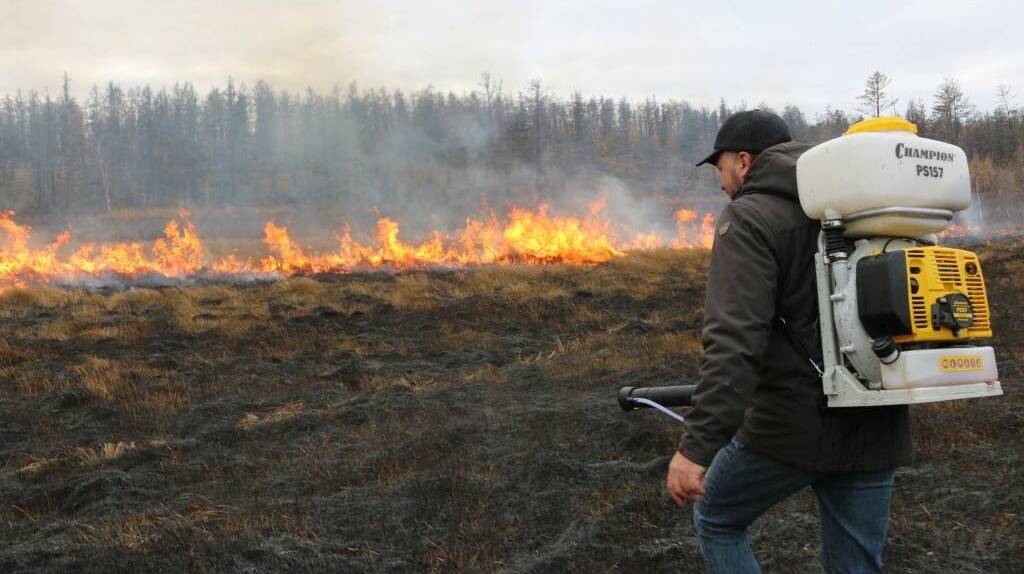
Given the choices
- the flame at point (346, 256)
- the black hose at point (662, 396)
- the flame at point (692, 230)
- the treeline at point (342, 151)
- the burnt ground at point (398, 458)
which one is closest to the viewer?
the black hose at point (662, 396)

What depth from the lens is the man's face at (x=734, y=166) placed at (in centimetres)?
233

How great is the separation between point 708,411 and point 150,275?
25.2 metres

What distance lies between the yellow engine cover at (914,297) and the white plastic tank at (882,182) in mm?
93

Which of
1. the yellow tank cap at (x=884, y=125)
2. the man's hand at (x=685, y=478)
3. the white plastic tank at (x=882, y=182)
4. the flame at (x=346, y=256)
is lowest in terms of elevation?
the flame at (x=346, y=256)

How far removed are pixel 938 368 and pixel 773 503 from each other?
568 mm

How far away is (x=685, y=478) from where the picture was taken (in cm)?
201

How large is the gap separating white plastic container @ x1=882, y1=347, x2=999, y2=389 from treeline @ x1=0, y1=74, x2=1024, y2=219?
5215cm

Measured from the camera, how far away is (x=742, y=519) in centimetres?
219

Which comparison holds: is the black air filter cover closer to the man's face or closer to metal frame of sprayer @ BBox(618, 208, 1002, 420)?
metal frame of sprayer @ BBox(618, 208, 1002, 420)

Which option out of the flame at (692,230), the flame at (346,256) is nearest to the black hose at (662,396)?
the flame at (346,256)

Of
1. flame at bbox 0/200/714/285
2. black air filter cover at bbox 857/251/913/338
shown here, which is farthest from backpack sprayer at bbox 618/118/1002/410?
flame at bbox 0/200/714/285

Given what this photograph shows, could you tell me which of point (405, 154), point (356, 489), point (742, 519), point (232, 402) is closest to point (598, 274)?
point (232, 402)

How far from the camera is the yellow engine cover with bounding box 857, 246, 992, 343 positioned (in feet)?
6.36

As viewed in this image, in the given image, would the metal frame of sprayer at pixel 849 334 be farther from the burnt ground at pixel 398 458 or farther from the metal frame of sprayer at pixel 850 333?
the burnt ground at pixel 398 458
